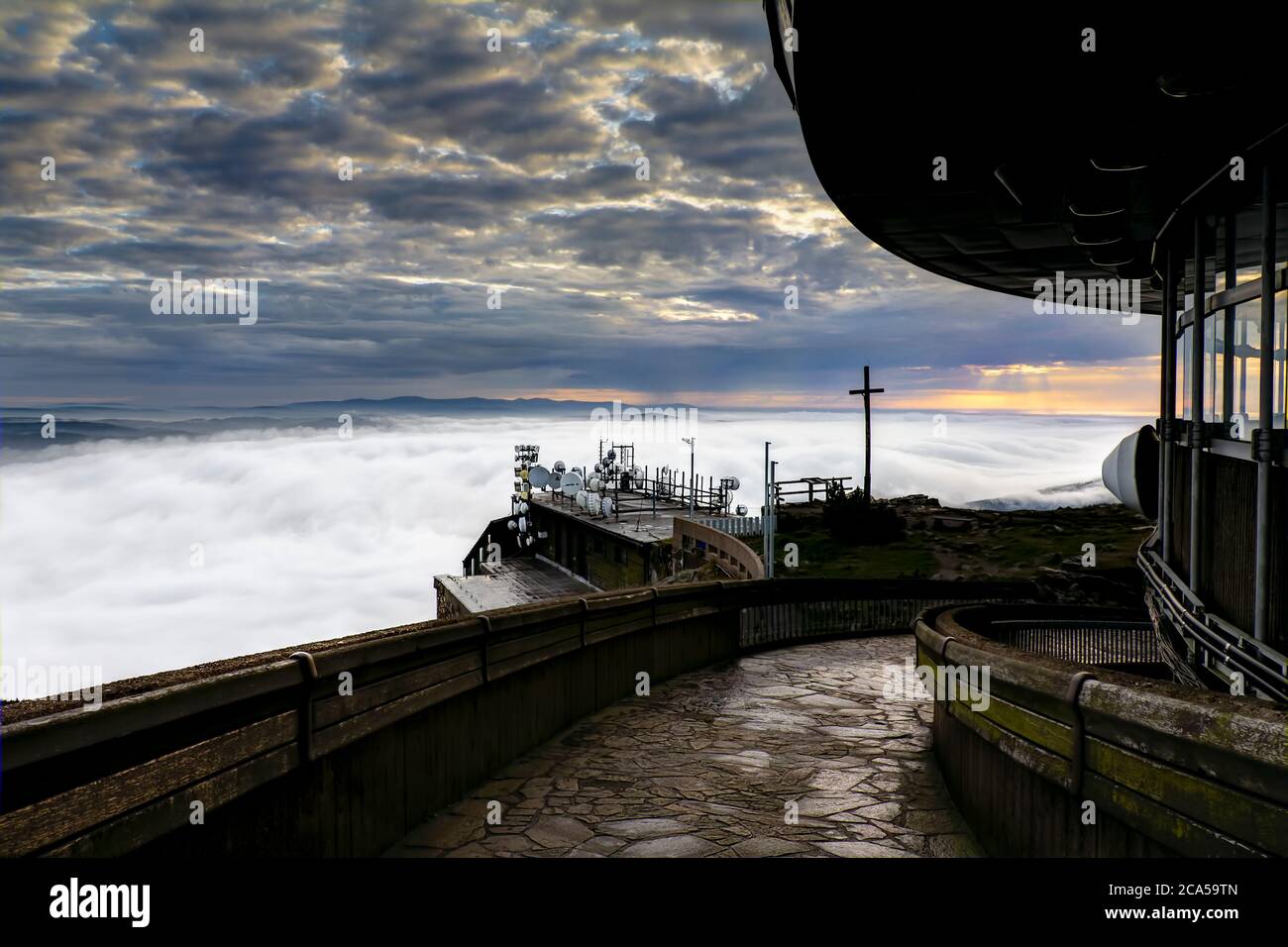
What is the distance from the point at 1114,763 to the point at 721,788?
151 inches

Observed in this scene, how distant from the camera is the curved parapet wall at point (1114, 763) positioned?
8.34 ft

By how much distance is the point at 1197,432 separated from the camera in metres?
8.12

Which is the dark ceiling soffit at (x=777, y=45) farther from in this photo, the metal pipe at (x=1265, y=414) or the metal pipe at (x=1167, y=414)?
the metal pipe at (x=1167, y=414)

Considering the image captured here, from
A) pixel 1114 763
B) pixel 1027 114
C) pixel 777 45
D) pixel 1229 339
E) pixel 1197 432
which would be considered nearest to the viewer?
pixel 1114 763

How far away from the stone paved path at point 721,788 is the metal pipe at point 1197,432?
9.80 feet

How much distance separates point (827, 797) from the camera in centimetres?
650

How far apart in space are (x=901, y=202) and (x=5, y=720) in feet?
29.2

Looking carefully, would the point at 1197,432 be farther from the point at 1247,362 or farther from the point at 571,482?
the point at 571,482

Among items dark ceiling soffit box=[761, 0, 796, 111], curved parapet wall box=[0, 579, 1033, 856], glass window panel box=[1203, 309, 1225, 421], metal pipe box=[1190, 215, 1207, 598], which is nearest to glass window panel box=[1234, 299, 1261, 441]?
glass window panel box=[1203, 309, 1225, 421]

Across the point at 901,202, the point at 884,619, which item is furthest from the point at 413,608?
the point at 901,202

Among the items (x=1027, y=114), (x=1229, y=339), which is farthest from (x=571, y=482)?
(x=1027, y=114)

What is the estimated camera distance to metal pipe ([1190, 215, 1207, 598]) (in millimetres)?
8047

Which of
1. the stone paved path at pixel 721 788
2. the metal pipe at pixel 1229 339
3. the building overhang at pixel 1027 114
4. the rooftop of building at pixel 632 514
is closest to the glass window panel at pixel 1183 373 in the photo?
the metal pipe at pixel 1229 339
